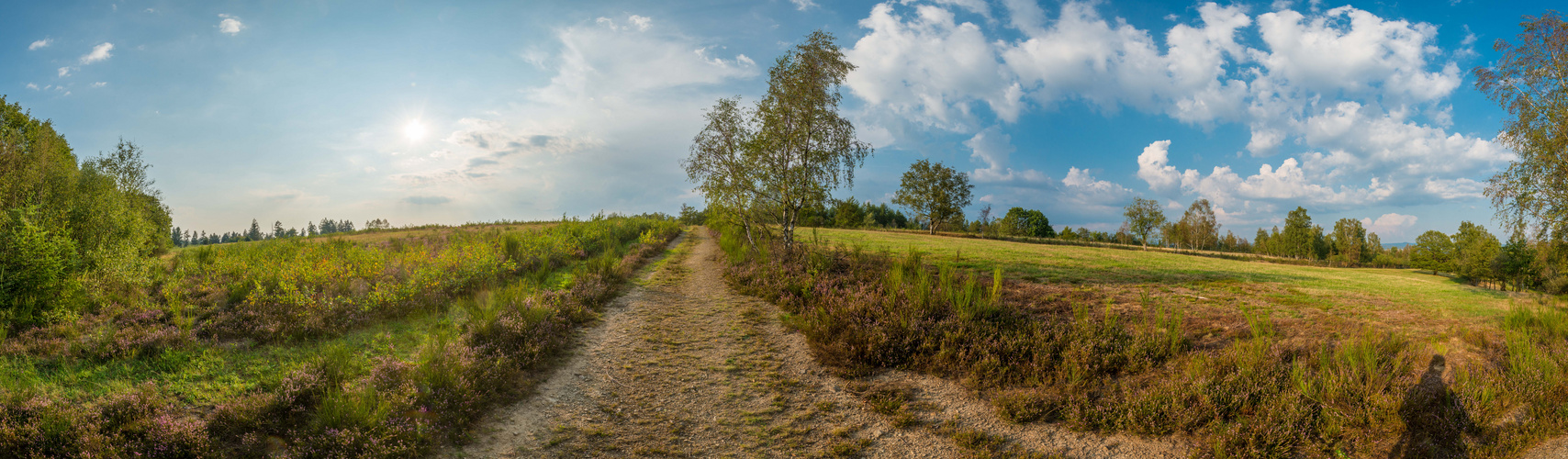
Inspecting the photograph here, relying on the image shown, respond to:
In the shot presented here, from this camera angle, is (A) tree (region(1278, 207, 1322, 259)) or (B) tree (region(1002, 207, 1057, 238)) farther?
(B) tree (region(1002, 207, 1057, 238))

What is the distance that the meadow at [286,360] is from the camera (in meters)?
5.09

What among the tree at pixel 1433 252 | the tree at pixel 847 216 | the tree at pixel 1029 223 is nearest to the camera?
the tree at pixel 1433 252

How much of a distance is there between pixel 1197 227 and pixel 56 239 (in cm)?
9730

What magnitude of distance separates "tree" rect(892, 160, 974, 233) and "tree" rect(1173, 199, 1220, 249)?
3724cm

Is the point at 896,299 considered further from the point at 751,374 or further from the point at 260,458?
the point at 260,458

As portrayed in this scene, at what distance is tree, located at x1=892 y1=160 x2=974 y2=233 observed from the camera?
62.8 metres

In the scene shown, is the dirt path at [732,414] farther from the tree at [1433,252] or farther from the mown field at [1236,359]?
the tree at [1433,252]

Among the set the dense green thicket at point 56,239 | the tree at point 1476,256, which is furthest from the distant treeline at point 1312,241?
the dense green thicket at point 56,239

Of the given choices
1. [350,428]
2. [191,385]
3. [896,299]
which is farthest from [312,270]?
[896,299]

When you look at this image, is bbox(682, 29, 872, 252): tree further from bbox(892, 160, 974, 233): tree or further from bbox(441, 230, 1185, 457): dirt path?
bbox(892, 160, 974, 233): tree

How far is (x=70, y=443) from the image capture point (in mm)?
4766

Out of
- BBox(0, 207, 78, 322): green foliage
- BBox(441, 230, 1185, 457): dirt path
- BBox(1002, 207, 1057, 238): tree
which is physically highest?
BBox(1002, 207, 1057, 238): tree

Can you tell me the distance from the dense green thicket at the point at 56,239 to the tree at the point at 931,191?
59.5 m

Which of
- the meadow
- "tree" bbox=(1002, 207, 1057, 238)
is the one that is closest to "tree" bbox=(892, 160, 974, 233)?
"tree" bbox=(1002, 207, 1057, 238)
